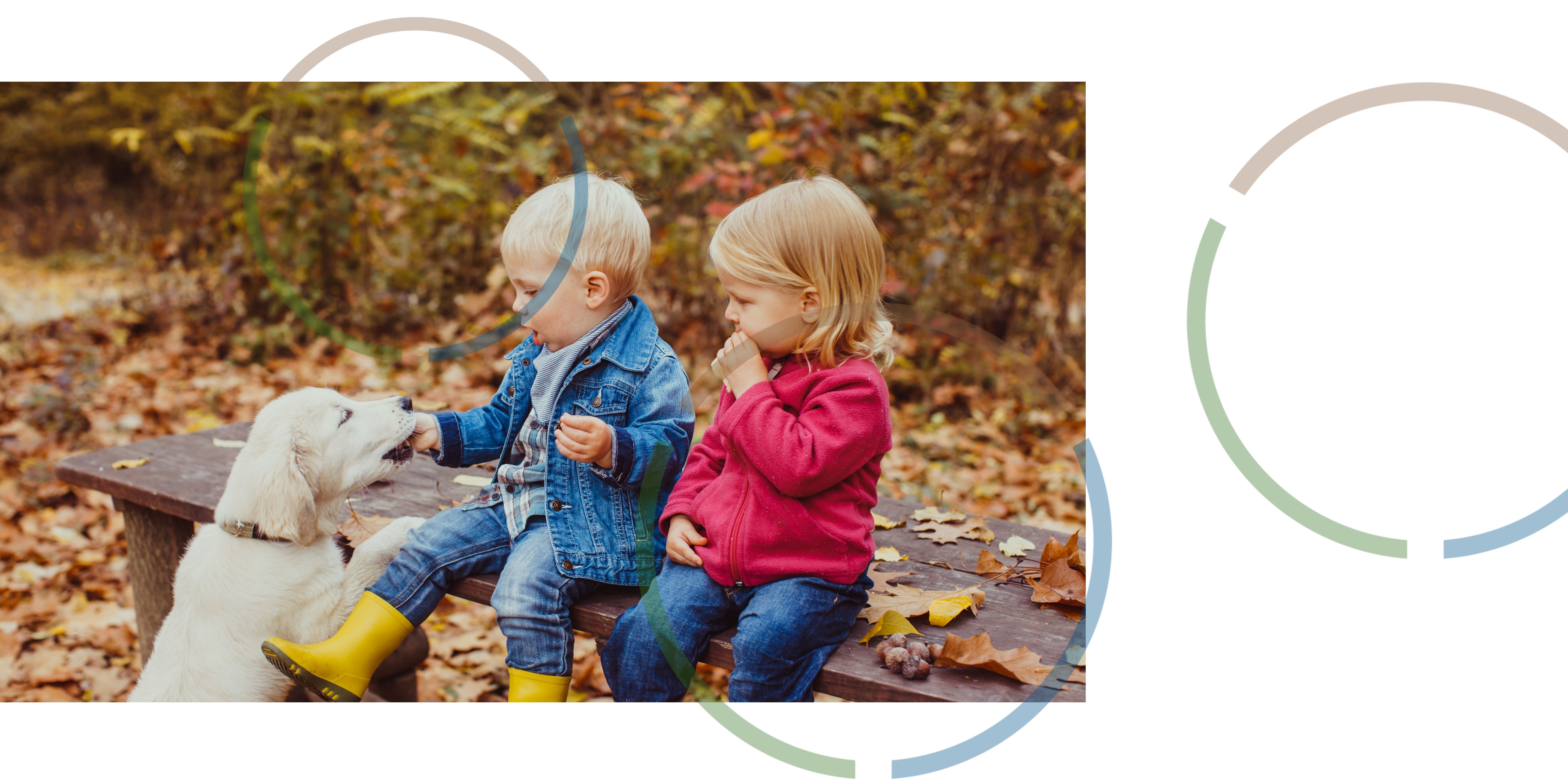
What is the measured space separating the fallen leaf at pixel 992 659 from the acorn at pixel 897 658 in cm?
10

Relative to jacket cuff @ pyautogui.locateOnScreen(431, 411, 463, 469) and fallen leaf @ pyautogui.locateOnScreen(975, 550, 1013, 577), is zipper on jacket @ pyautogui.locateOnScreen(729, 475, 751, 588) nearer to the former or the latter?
fallen leaf @ pyautogui.locateOnScreen(975, 550, 1013, 577)

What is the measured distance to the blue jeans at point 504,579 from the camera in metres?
2.34

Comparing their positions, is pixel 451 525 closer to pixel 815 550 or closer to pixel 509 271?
pixel 509 271

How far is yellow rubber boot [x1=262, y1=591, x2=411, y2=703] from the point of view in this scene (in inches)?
92.9

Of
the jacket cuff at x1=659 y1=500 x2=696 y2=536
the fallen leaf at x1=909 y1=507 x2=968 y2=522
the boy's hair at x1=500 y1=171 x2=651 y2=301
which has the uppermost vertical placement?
the boy's hair at x1=500 y1=171 x2=651 y2=301

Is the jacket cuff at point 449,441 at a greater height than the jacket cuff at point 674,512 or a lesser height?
greater

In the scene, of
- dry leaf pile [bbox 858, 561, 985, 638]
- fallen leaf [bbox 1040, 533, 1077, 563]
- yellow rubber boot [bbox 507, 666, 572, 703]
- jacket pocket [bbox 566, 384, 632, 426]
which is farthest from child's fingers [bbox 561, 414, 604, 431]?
fallen leaf [bbox 1040, 533, 1077, 563]

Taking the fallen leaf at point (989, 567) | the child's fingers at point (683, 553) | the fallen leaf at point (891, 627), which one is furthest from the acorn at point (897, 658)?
the fallen leaf at point (989, 567)

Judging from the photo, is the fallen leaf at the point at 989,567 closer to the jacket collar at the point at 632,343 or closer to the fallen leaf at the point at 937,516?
the fallen leaf at the point at 937,516

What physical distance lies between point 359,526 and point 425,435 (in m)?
0.48

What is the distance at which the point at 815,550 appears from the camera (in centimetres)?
222

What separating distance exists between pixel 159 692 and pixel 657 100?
5.02 metres

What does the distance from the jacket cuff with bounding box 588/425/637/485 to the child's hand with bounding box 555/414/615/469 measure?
0.01 meters

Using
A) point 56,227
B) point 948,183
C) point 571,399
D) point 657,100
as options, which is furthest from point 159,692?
Answer: point 56,227
